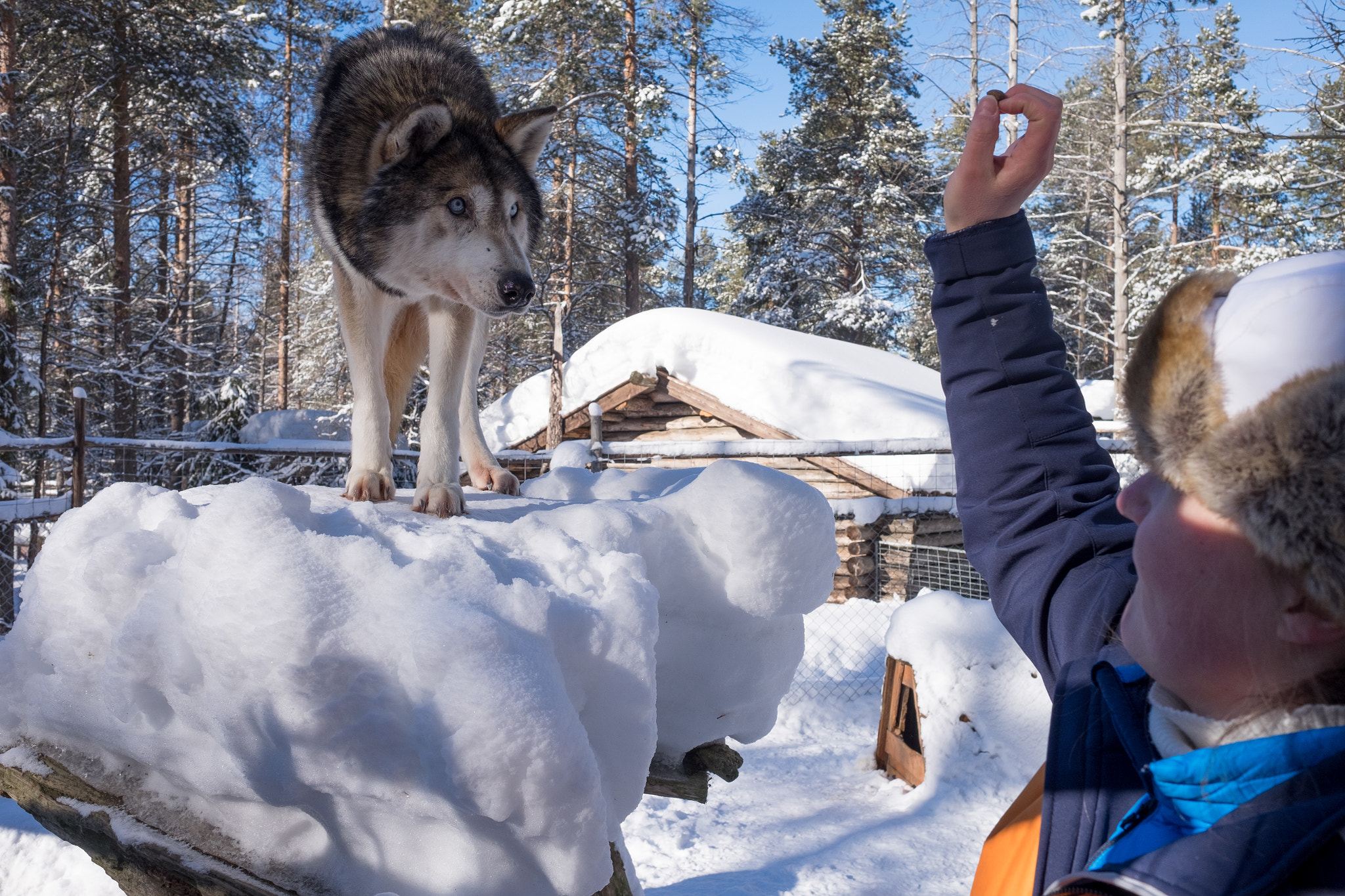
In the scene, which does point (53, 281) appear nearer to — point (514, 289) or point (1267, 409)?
point (514, 289)

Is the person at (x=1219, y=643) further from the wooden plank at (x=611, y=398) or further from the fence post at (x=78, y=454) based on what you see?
the wooden plank at (x=611, y=398)

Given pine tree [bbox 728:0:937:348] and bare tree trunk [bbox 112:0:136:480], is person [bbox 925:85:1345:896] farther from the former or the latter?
pine tree [bbox 728:0:937:348]

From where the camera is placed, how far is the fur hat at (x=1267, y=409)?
648 millimetres

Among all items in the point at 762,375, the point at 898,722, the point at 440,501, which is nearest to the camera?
the point at 440,501

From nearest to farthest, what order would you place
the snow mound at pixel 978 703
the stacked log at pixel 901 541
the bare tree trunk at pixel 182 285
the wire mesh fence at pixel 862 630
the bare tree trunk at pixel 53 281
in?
the snow mound at pixel 978 703 → the wire mesh fence at pixel 862 630 → the stacked log at pixel 901 541 → the bare tree trunk at pixel 53 281 → the bare tree trunk at pixel 182 285

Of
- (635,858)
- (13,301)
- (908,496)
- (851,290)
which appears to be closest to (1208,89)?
(851,290)

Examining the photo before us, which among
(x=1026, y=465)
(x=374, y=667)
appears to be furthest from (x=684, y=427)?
(x=1026, y=465)

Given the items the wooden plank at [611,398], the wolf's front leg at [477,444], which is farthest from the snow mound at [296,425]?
the wolf's front leg at [477,444]

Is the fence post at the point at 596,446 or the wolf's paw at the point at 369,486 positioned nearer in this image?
the wolf's paw at the point at 369,486

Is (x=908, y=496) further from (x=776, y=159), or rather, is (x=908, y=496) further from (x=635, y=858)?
(x=776, y=159)

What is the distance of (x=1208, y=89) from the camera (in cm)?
1800

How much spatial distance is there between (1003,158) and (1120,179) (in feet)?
48.5

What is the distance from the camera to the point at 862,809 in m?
5.33

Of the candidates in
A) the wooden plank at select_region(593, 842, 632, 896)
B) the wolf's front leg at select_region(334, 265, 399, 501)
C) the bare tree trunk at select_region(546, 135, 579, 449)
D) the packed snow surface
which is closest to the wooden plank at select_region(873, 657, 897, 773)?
the packed snow surface
